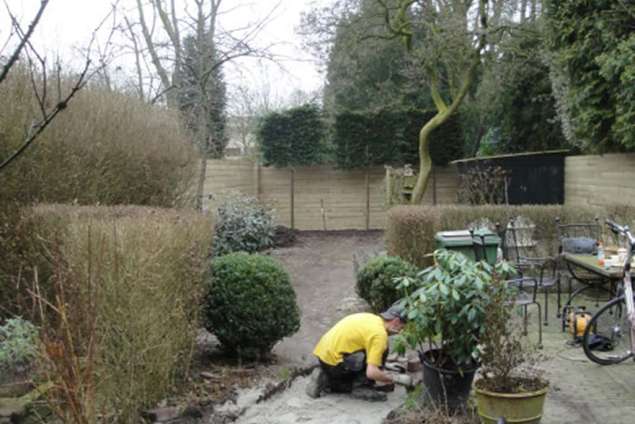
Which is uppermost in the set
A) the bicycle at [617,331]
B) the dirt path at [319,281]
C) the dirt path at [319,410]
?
the bicycle at [617,331]

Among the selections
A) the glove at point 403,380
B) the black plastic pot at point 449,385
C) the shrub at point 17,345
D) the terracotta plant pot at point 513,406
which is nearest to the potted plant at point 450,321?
the black plastic pot at point 449,385

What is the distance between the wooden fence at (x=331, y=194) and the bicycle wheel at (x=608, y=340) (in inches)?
424

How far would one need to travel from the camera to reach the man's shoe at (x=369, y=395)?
475 centimetres

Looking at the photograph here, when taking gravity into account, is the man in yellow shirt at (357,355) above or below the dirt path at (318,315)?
above

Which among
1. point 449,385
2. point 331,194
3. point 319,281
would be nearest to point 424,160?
point 331,194

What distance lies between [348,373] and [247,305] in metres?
1.09

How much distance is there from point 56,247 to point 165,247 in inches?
36.8

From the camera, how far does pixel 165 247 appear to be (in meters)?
4.41

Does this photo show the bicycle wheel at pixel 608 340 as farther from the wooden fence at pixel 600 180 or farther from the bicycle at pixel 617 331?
the wooden fence at pixel 600 180

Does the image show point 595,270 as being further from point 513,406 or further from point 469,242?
point 513,406

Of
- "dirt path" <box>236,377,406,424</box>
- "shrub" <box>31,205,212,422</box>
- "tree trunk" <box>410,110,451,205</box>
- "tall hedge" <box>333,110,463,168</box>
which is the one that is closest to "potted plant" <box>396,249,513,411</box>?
"dirt path" <box>236,377,406,424</box>

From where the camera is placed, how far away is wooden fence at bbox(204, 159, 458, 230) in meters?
17.0

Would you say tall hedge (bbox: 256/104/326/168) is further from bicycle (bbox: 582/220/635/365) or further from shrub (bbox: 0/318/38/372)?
shrub (bbox: 0/318/38/372)

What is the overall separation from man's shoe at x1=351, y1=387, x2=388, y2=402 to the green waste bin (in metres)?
2.87
